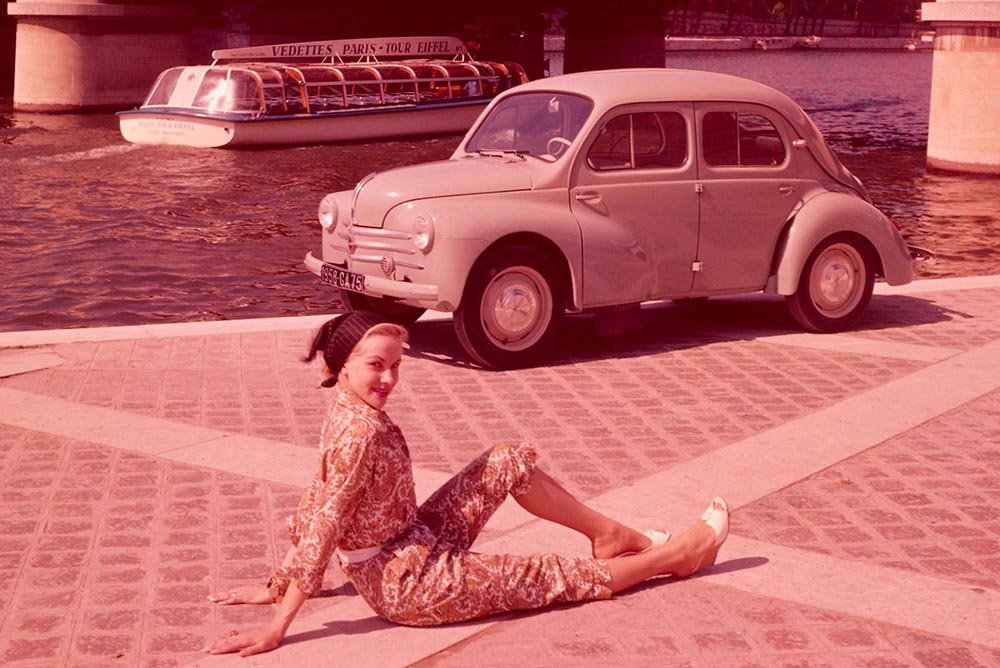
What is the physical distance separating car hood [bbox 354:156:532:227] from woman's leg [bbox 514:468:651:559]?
14.4ft

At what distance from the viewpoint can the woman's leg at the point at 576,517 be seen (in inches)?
205

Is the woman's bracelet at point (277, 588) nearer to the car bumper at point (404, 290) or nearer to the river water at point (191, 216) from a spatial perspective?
the car bumper at point (404, 290)

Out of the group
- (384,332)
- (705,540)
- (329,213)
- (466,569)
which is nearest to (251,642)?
(466,569)

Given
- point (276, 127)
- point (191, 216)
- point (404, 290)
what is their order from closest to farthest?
point (404, 290) → point (191, 216) → point (276, 127)

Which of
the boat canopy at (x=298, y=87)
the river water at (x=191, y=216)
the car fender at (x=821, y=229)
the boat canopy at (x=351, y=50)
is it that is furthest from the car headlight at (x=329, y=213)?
the boat canopy at (x=351, y=50)

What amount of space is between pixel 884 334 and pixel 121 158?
24.4m

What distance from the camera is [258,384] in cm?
902

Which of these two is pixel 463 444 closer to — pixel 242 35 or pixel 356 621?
pixel 356 621

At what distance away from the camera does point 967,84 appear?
31.5 m

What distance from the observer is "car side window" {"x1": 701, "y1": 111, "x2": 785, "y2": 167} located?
34.0ft

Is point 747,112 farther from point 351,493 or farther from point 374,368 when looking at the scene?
point 351,493

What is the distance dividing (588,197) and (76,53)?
38.5 metres

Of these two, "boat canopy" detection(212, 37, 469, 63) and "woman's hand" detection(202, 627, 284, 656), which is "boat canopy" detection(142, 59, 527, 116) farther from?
"woman's hand" detection(202, 627, 284, 656)

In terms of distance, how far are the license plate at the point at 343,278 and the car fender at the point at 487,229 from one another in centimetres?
45
